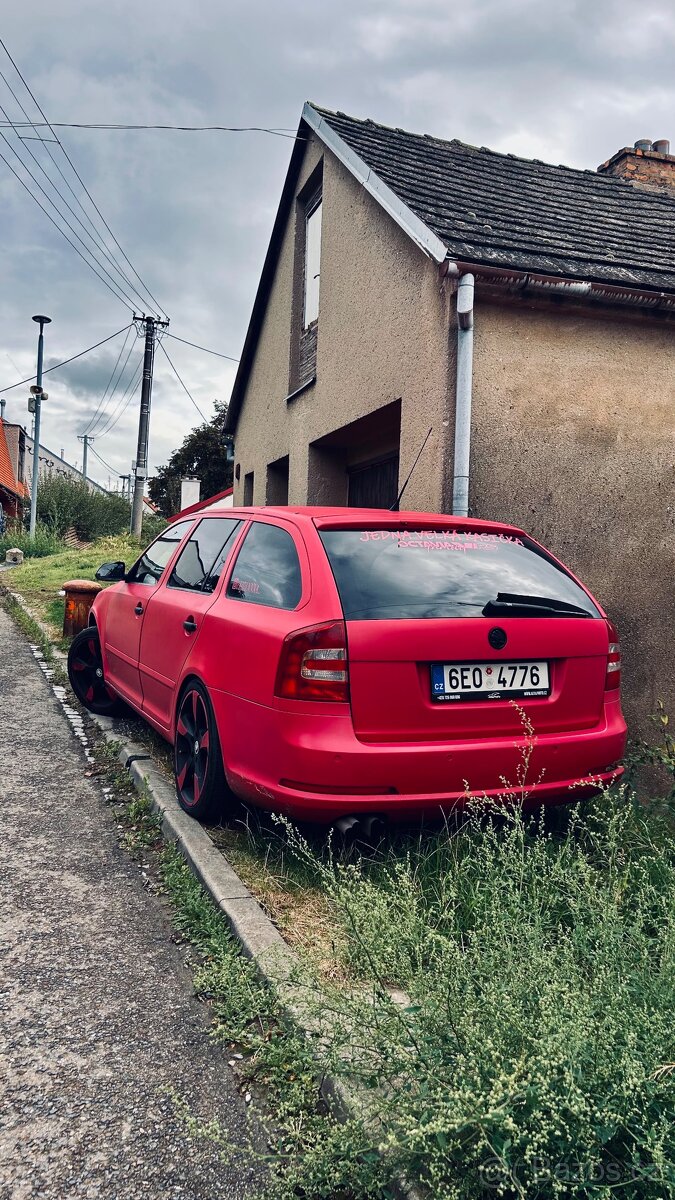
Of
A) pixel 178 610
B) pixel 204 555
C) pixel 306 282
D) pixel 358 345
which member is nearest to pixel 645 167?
pixel 306 282

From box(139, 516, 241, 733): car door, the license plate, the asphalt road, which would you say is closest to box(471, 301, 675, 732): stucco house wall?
box(139, 516, 241, 733): car door

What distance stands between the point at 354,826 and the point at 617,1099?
1.57m

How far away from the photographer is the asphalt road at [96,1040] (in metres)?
2.04

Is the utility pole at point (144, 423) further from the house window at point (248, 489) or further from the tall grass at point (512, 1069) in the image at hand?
the tall grass at point (512, 1069)

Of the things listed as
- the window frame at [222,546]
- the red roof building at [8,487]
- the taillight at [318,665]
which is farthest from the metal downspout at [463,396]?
the red roof building at [8,487]

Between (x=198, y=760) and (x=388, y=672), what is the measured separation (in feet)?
4.33

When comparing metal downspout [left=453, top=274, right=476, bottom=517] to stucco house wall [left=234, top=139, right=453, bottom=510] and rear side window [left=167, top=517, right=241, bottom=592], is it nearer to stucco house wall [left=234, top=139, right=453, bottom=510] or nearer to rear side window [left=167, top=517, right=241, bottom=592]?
stucco house wall [left=234, top=139, right=453, bottom=510]

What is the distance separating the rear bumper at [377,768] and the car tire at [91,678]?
3356mm

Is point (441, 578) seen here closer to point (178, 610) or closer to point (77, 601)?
point (178, 610)

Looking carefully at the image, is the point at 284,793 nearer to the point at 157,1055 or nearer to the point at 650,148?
the point at 157,1055

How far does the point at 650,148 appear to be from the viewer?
11328 mm

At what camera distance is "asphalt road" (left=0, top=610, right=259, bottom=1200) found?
204 cm

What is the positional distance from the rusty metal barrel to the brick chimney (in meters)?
8.29

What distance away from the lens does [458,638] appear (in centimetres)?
343
